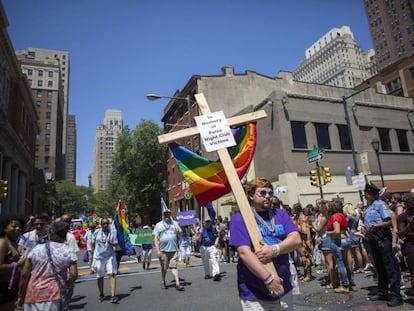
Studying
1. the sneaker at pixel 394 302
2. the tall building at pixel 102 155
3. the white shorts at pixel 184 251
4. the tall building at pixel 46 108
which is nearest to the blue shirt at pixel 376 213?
the sneaker at pixel 394 302

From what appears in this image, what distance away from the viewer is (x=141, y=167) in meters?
43.4

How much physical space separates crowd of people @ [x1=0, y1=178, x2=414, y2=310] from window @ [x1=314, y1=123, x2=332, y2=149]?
1444 cm

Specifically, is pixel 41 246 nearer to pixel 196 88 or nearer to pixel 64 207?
pixel 196 88

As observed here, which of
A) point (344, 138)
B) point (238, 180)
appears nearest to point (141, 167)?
point (344, 138)

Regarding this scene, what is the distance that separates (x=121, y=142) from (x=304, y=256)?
3926 cm

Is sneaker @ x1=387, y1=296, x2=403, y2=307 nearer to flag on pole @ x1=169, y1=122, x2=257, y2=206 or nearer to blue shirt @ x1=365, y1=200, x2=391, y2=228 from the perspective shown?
blue shirt @ x1=365, y1=200, x2=391, y2=228

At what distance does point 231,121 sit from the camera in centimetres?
379

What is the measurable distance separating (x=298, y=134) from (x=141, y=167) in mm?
26468

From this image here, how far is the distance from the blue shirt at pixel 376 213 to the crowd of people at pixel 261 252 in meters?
0.02

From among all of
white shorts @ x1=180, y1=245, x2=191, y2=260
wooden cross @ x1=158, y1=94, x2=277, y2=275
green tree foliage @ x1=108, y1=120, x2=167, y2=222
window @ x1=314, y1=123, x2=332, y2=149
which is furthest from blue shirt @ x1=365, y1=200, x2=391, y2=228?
green tree foliage @ x1=108, y1=120, x2=167, y2=222

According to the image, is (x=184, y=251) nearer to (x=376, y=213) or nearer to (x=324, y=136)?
(x=376, y=213)

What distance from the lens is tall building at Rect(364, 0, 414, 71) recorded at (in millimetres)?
90688

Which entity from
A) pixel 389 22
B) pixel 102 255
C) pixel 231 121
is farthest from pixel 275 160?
pixel 389 22

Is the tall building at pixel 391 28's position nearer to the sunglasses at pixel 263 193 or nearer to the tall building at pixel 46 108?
the tall building at pixel 46 108
